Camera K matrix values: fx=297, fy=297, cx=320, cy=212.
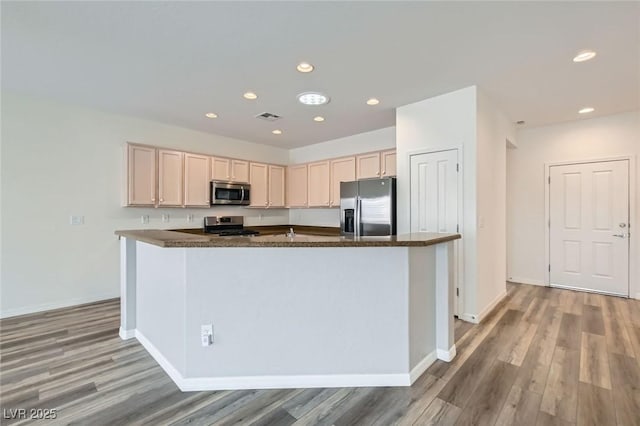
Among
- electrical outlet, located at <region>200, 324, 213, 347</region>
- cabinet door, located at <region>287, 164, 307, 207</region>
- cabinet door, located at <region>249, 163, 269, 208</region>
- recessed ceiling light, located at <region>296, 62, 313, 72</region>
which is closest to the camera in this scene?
electrical outlet, located at <region>200, 324, 213, 347</region>

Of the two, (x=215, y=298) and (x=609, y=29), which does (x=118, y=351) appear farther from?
(x=609, y=29)

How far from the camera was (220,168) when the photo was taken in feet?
16.8

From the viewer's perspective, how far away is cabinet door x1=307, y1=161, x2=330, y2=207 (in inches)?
216

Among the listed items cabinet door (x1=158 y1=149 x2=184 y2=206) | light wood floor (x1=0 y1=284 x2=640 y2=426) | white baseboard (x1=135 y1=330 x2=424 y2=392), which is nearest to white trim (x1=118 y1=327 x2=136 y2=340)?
light wood floor (x1=0 y1=284 x2=640 y2=426)

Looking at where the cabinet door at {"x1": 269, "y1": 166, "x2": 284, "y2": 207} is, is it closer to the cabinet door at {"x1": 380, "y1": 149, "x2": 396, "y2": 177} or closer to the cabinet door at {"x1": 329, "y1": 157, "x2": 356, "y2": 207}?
the cabinet door at {"x1": 329, "y1": 157, "x2": 356, "y2": 207}

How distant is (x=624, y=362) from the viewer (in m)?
2.41

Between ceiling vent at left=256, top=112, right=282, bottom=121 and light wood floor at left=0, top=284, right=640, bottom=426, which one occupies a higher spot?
ceiling vent at left=256, top=112, right=282, bottom=121

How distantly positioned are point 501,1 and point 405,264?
1827mm

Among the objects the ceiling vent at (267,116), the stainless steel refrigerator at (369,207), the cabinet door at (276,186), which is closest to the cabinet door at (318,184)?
the cabinet door at (276,186)

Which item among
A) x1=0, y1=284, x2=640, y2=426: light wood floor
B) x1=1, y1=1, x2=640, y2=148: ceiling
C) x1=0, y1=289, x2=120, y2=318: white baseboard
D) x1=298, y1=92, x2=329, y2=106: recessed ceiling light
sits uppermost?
x1=1, y1=1, x2=640, y2=148: ceiling

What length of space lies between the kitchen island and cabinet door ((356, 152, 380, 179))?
9.41 feet

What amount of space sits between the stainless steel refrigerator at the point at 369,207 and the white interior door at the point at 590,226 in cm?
290

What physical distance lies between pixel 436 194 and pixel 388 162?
4.22 ft

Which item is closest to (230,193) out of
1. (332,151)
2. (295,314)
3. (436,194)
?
(332,151)
